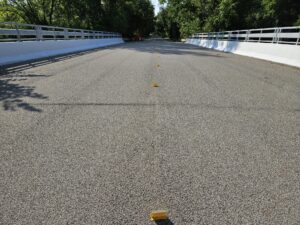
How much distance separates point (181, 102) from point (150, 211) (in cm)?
324

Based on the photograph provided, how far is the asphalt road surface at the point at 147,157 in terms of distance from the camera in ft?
6.64

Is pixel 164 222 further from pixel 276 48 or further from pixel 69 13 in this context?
pixel 69 13

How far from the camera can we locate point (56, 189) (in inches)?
89.2

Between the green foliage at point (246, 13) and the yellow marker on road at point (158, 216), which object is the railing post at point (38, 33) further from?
the green foliage at point (246, 13)

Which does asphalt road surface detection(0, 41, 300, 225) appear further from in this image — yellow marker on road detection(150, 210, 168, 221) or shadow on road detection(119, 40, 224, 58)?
shadow on road detection(119, 40, 224, 58)

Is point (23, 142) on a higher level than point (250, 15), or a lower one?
lower

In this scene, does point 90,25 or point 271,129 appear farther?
point 90,25

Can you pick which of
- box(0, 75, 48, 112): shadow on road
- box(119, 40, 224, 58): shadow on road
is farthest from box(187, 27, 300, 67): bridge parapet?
box(0, 75, 48, 112): shadow on road

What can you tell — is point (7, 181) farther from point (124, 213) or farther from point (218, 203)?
point (218, 203)

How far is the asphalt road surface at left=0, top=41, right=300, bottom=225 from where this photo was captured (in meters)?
2.02

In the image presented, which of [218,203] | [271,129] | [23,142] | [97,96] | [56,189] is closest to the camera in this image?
[218,203]

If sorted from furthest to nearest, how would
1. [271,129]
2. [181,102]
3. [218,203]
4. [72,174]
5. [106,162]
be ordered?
[181,102], [271,129], [106,162], [72,174], [218,203]

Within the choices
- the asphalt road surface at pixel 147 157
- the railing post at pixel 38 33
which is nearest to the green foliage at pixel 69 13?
the railing post at pixel 38 33

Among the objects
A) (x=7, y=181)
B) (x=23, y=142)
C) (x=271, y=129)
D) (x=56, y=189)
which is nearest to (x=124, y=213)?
(x=56, y=189)
